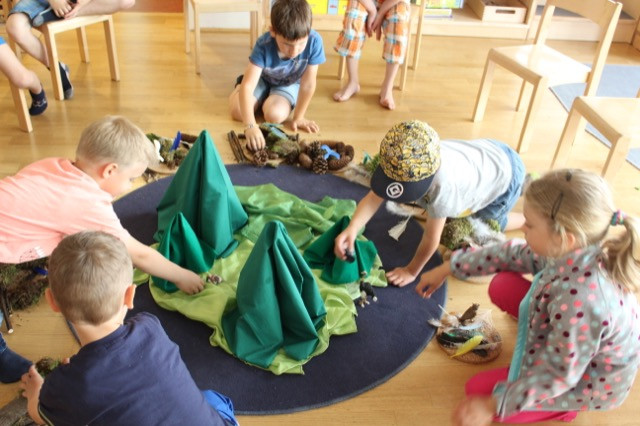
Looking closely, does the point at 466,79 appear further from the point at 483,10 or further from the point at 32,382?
the point at 32,382

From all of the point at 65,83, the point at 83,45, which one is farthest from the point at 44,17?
the point at 83,45

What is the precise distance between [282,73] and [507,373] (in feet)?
5.42

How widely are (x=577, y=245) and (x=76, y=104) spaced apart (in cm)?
234

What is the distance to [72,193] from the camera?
1438 mm

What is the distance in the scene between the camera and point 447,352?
160 centimetres

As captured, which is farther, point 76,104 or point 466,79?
point 466,79

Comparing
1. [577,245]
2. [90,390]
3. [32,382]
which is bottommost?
[32,382]

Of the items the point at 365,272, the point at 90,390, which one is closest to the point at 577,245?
the point at 365,272

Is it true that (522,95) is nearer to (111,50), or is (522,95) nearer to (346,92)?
(346,92)

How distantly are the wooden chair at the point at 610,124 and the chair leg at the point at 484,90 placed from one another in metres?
0.54

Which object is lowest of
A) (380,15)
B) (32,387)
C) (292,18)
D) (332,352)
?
(332,352)

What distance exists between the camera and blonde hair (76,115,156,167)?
1.46m

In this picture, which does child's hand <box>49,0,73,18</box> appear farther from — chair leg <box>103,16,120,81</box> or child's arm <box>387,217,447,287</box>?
child's arm <box>387,217,447,287</box>

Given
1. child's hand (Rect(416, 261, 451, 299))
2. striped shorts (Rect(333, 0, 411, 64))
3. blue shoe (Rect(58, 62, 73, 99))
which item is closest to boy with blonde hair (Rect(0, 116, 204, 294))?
child's hand (Rect(416, 261, 451, 299))
